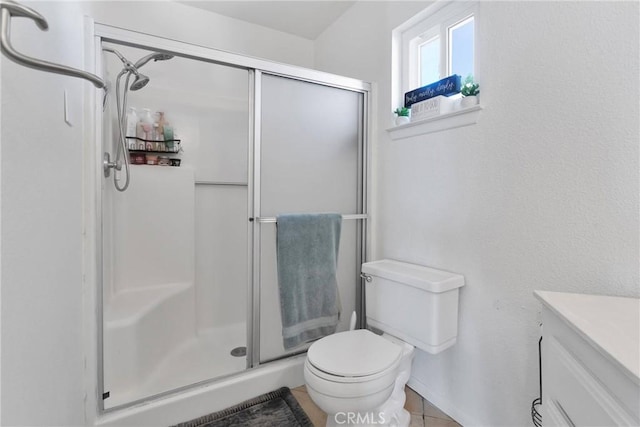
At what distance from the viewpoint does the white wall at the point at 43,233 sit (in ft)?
2.00

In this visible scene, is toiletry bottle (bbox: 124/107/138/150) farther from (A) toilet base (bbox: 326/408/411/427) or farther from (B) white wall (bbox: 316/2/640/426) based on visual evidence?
(A) toilet base (bbox: 326/408/411/427)

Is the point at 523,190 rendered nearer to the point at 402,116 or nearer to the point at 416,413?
the point at 402,116

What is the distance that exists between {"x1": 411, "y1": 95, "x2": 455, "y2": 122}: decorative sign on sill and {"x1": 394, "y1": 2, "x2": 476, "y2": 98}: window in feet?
0.50

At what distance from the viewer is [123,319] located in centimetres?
173

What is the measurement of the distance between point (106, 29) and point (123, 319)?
144 cm

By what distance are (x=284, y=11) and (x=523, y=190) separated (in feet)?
6.63

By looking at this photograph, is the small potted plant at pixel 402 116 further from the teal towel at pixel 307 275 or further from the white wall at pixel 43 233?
the white wall at pixel 43 233

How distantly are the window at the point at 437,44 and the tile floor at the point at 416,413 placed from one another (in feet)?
5.50

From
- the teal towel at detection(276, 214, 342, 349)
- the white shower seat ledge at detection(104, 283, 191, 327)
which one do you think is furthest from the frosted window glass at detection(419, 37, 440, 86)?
the white shower seat ledge at detection(104, 283, 191, 327)

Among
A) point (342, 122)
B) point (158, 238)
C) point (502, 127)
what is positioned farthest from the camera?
point (158, 238)

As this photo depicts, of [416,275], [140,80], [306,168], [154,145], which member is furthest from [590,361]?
[154,145]

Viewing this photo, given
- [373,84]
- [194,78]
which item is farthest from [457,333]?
[194,78]

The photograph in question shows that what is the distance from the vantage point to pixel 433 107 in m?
1.56

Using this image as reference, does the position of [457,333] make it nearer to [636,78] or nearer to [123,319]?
[636,78]
